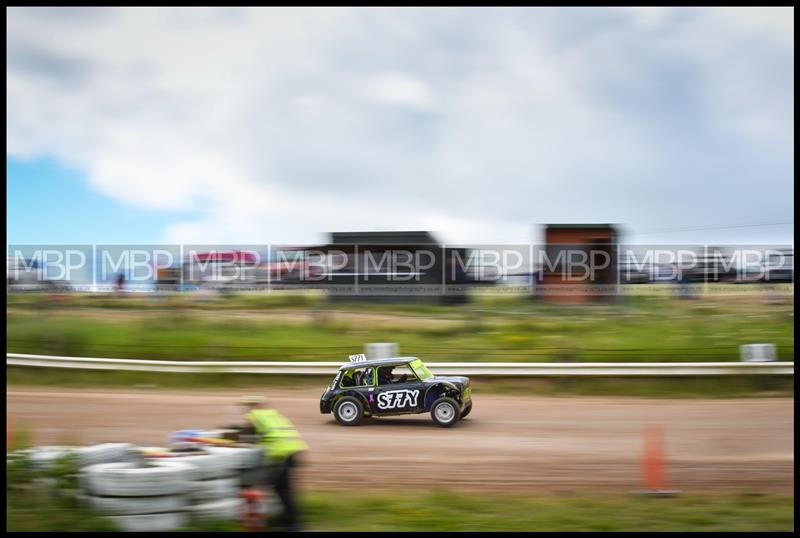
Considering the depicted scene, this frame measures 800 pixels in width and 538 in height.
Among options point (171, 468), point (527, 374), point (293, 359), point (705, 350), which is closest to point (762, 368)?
point (705, 350)

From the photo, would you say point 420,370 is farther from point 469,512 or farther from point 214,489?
point 214,489

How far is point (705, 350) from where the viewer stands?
56.6 ft

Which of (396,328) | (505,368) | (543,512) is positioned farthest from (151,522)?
(396,328)

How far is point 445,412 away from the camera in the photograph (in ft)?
39.7

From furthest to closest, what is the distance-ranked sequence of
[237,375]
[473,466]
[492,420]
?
1. [237,375]
2. [492,420]
3. [473,466]

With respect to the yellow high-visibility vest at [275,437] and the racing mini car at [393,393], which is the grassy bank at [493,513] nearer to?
the yellow high-visibility vest at [275,437]

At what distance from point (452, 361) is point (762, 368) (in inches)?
263

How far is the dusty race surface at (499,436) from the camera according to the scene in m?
9.77

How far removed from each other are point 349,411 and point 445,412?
1.61 metres

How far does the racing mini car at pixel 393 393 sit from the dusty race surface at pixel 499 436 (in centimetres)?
29

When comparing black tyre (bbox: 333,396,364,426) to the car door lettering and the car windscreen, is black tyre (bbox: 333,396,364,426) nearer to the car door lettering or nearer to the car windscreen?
the car door lettering

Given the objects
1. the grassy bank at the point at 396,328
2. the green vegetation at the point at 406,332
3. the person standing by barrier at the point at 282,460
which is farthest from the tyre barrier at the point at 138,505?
the grassy bank at the point at 396,328

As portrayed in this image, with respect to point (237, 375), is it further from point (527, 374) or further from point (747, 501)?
point (747, 501)

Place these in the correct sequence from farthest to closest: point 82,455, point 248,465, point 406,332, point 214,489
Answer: point 406,332 < point 82,455 < point 248,465 < point 214,489
